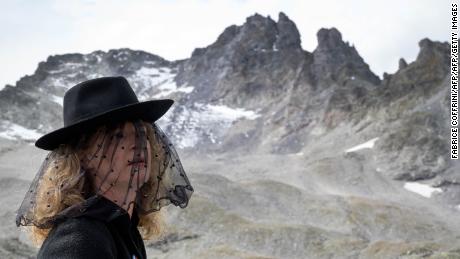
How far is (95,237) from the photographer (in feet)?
11.3

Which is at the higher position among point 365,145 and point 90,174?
point 90,174

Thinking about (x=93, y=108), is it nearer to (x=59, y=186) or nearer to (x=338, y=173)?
(x=59, y=186)

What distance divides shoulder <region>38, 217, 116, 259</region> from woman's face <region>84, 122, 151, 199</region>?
46 cm

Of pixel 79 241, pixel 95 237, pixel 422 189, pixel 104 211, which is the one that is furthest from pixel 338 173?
pixel 79 241

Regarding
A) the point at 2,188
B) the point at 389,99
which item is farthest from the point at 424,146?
the point at 2,188

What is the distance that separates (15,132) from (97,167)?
7386 inches

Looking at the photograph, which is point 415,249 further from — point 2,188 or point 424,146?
point 424,146

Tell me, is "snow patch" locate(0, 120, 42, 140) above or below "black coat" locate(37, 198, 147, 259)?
below

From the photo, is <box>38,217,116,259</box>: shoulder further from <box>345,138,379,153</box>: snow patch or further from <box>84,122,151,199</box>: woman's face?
<box>345,138,379,153</box>: snow patch

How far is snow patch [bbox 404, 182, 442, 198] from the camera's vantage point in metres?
91.1

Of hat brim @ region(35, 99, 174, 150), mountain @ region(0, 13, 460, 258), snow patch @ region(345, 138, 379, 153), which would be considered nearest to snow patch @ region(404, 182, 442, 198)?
mountain @ region(0, 13, 460, 258)

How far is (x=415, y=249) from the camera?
39469 mm

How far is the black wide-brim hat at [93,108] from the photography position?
4.11 meters

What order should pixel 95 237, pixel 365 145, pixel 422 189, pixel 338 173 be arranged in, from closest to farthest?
pixel 95 237 < pixel 422 189 < pixel 338 173 < pixel 365 145
